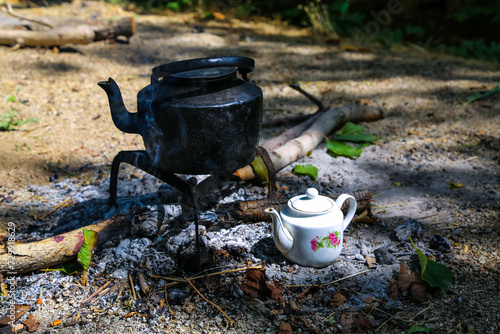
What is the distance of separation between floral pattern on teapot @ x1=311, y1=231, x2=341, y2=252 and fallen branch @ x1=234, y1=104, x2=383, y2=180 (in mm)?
1030

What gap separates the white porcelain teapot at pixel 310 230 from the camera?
7.60 feet

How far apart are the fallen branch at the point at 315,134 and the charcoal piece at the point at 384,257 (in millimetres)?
1178

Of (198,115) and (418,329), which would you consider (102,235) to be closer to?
(198,115)

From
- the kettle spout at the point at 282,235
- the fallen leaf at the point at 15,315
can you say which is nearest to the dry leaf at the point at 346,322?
the kettle spout at the point at 282,235

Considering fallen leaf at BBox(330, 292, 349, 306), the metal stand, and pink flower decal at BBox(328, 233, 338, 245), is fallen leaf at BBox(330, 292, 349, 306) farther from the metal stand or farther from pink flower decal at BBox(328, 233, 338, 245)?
the metal stand

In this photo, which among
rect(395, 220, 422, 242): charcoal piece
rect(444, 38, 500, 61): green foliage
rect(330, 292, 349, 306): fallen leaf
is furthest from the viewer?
rect(444, 38, 500, 61): green foliage

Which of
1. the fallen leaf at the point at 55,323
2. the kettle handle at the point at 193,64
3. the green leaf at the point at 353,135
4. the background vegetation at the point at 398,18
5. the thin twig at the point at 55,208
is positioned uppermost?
the kettle handle at the point at 193,64

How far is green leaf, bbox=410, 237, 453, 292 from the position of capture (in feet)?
7.25

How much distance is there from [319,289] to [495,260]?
44.6 inches

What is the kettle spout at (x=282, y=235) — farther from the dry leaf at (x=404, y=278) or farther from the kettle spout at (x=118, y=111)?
the kettle spout at (x=118, y=111)

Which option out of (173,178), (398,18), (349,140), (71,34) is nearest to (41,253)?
(173,178)

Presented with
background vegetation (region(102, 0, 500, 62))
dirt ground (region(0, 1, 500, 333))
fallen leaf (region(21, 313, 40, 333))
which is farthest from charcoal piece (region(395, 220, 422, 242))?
background vegetation (region(102, 0, 500, 62))

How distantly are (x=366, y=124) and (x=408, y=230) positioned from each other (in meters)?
2.17

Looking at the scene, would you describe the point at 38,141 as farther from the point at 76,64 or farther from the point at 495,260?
A: the point at 495,260
